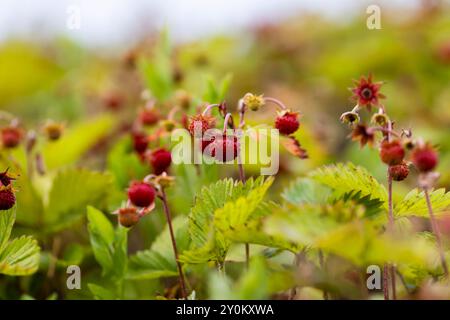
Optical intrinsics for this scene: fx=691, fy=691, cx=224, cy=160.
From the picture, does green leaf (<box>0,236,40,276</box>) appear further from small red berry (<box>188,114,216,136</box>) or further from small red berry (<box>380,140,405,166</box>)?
small red berry (<box>380,140,405,166</box>)

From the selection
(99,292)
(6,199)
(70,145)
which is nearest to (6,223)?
(6,199)

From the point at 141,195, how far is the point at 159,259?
154 mm

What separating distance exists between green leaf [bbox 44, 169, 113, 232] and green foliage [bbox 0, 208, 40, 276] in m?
0.25

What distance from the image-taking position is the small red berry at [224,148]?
875 mm

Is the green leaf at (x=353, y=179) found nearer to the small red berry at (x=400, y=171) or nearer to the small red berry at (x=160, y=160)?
the small red berry at (x=400, y=171)

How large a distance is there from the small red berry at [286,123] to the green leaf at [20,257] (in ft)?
1.14

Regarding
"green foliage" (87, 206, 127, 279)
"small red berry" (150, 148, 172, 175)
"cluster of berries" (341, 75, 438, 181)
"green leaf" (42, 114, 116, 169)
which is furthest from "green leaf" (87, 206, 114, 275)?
"green leaf" (42, 114, 116, 169)

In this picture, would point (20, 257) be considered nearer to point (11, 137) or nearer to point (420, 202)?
point (11, 137)

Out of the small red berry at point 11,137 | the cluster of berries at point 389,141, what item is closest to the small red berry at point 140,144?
the small red berry at point 11,137

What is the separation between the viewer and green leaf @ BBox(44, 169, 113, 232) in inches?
45.7

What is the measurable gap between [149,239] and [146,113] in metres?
0.23

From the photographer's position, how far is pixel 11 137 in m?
1.20

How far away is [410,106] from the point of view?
6.72 feet
